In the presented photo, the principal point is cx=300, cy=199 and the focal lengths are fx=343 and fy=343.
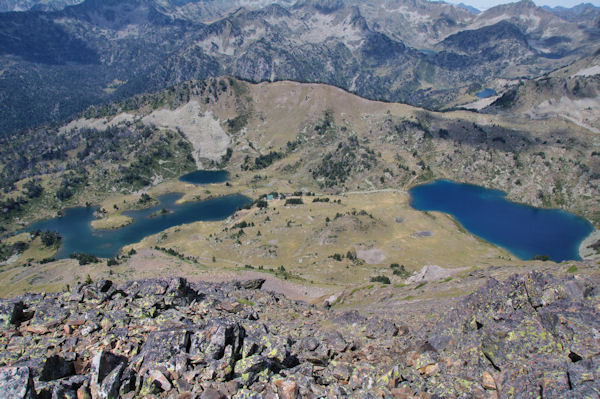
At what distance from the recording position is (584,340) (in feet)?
67.8

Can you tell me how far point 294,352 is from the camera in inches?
1001

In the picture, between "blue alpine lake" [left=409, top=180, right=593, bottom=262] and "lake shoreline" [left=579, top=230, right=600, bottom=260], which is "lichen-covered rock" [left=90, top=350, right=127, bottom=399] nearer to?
"blue alpine lake" [left=409, top=180, right=593, bottom=262]

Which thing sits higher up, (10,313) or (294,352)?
(10,313)

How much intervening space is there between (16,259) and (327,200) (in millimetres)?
170643

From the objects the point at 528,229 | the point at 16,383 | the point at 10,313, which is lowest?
the point at 528,229

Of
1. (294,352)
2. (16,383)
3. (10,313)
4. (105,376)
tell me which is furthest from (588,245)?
(16,383)

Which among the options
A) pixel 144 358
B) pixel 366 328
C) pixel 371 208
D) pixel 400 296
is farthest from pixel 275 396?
pixel 371 208

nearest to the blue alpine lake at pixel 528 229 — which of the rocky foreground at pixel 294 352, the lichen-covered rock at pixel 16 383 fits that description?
the rocky foreground at pixel 294 352

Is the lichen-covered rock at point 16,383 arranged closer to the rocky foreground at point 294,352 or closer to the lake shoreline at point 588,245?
the rocky foreground at point 294,352

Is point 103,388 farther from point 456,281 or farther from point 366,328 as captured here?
point 456,281

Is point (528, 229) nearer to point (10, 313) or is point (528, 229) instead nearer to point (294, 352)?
point (294, 352)

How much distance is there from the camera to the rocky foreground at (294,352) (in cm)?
1803

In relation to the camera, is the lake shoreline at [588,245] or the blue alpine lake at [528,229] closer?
the lake shoreline at [588,245]

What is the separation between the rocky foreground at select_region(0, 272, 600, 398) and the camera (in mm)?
18031
